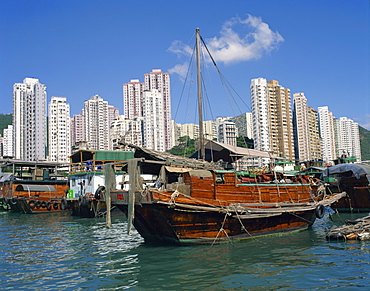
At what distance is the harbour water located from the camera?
7594 mm

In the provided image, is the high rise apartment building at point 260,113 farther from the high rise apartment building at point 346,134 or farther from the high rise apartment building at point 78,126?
the high rise apartment building at point 78,126

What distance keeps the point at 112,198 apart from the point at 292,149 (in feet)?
271

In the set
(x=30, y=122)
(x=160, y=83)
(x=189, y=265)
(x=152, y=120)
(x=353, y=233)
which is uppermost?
(x=160, y=83)

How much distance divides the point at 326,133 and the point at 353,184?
92832mm

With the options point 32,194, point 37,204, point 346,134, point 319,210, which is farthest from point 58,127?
point 346,134

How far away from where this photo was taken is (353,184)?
2192 cm

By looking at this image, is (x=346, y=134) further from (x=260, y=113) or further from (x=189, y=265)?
(x=189, y=265)

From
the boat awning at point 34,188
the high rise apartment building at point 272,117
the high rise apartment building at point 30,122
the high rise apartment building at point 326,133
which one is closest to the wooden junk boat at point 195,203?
the boat awning at point 34,188

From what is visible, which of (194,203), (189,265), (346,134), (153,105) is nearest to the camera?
(189,265)

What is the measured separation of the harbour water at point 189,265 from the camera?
759 centimetres

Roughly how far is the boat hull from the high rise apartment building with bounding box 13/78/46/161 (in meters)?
78.8

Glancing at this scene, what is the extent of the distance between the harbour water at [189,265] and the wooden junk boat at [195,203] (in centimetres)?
46

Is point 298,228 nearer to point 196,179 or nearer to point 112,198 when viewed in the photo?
point 196,179

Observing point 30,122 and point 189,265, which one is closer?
point 189,265
